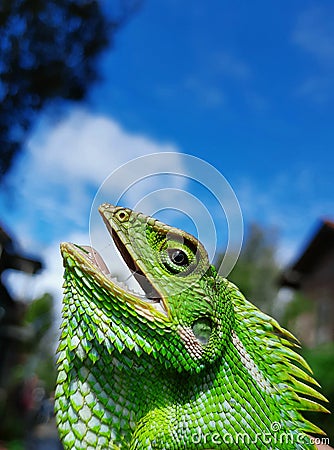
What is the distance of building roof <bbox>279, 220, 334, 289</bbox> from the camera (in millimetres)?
16625

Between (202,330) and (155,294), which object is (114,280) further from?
(202,330)

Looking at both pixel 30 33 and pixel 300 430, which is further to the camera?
pixel 30 33

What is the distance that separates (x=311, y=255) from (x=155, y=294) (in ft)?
53.7

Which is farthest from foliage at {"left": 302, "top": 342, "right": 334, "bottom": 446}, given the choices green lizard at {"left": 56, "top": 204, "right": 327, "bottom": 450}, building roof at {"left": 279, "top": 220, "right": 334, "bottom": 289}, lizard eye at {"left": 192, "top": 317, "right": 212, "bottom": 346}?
building roof at {"left": 279, "top": 220, "right": 334, "bottom": 289}

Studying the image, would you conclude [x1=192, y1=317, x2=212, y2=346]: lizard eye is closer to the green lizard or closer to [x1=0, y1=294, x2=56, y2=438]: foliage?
the green lizard

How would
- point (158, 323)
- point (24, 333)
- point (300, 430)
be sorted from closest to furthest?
point (158, 323) < point (300, 430) < point (24, 333)

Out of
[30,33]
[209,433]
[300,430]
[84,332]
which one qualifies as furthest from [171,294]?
[30,33]

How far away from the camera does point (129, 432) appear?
5.97 feet

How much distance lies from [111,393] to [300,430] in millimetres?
652

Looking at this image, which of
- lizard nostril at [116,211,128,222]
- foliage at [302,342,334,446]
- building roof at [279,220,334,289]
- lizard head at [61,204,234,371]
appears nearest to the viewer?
lizard head at [61,204,234,371]

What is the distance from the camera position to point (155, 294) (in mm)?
1844

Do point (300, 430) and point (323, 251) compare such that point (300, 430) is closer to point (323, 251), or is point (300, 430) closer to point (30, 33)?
point (30, 33)


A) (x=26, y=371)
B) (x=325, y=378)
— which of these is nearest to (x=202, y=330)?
(x=325, y=378)

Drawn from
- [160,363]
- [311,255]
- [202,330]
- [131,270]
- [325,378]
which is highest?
[311,255]
